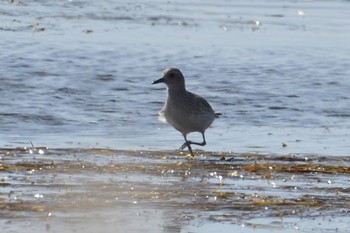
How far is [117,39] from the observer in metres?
22.3

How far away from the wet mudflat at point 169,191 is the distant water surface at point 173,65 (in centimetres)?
111

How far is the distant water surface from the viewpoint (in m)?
14.6

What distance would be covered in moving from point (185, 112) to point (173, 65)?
6720 mm

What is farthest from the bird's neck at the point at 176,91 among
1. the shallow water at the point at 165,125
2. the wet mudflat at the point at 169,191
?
the wet mudflat at the point at 169,191

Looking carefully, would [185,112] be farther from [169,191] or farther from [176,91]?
[169,191]

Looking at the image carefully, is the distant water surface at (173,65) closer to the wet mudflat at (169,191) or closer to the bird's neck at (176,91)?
the bird's neck at (176,91)

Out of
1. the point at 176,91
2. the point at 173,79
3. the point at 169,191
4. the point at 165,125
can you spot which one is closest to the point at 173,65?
the point at 165,125

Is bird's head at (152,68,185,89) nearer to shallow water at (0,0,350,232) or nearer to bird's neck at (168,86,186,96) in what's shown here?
bird's neck at (168,86,186,96)

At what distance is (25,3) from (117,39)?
4441mm

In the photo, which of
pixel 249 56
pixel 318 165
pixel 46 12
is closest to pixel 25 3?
pixel 46 12

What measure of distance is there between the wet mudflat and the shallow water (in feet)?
0.06

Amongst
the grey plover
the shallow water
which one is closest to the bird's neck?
the grey plover

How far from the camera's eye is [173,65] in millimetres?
20094

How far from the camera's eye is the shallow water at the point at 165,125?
9.48 m
